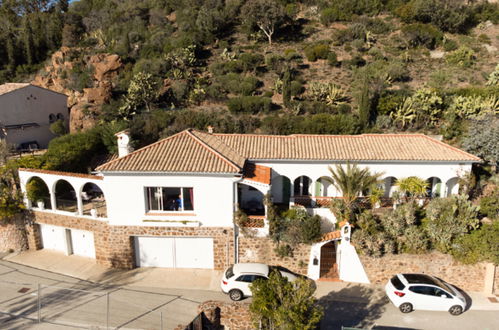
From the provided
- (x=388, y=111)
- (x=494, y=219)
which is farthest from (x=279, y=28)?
(x=494, y=219)

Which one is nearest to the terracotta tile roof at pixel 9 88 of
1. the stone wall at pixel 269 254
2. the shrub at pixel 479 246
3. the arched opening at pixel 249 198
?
the arched opening at pixel 249 198

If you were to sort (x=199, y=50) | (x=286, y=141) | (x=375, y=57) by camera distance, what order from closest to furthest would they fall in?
(x=286, y=141) < (x=375, y=57) < (x=199, y=50)

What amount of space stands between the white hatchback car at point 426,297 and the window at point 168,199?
444 inches

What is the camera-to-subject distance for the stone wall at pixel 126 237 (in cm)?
1875

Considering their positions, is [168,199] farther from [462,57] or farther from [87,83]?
[462,57]

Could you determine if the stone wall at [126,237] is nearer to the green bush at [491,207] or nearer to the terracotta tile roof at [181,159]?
the terracotta tile roof at [181,159]

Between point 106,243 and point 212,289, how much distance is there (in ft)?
21.7

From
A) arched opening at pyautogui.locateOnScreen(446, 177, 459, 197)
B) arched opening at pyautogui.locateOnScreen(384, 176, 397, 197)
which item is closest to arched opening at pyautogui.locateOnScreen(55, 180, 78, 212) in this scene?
arched opening at pyautogui.locateOnScreen(384, 176, 397, 197)

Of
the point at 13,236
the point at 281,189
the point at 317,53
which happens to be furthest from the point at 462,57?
the point at 13,236

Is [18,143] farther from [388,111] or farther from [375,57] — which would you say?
[375,57]

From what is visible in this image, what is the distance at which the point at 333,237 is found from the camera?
18234mm

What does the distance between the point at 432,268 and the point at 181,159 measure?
47.1 ft

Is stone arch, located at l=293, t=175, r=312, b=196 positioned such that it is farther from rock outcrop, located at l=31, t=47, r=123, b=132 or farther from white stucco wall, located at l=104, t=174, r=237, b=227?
rock outcrop, located at l=31, t=47, r=123, b=132

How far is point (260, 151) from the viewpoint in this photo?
22.5 meters
